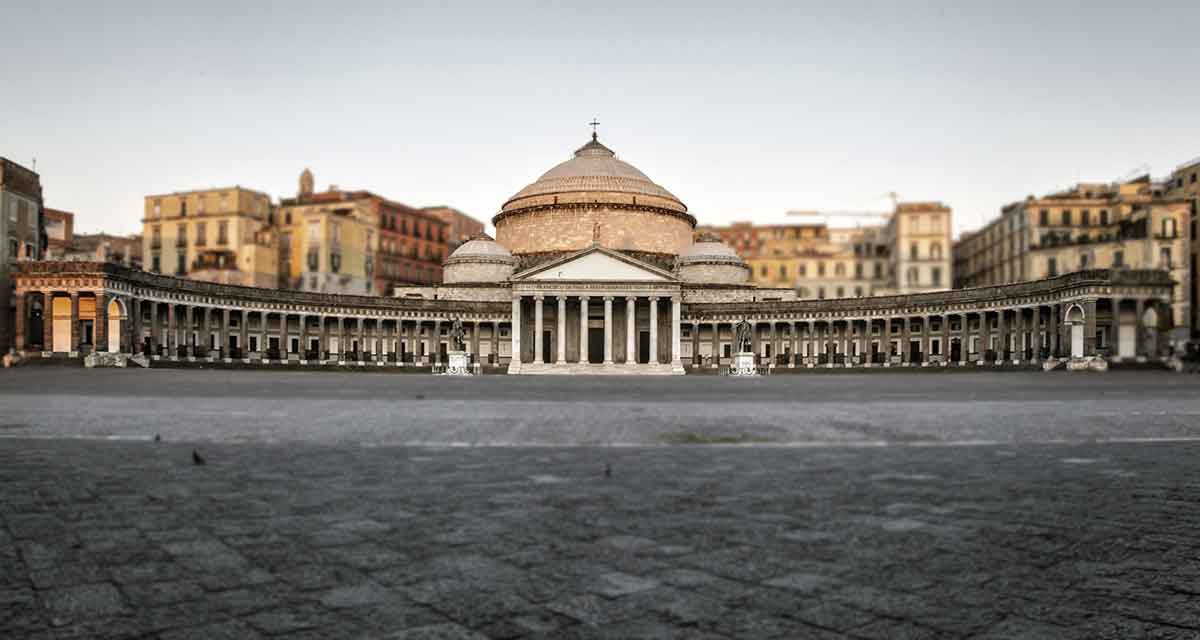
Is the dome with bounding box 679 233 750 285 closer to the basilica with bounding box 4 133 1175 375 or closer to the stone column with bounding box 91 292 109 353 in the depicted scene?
the basilica with bounding box 4 133 1175 375

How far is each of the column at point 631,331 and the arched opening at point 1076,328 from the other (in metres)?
31.6

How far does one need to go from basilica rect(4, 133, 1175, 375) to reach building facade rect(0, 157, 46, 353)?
1.82 m

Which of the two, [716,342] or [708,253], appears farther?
[708,253]

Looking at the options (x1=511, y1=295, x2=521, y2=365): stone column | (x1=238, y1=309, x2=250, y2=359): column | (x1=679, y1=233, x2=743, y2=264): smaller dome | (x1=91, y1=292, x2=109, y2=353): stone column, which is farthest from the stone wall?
(x1=91, y1=292, x2=109, y2=353): stone column

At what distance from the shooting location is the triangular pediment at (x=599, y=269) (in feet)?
247

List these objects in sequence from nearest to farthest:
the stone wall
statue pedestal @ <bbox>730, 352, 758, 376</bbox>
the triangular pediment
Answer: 1. statue pedestal @ <bbox>730, 352, 758, 376</bbox>
2. the triangular pediment
3. the stone wall

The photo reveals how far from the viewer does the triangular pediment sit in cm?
7538

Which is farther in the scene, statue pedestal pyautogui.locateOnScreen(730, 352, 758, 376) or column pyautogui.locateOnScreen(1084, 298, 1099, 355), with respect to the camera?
statue pedestal pyautogui.locateOnScreen(730, 352, 758, 376)

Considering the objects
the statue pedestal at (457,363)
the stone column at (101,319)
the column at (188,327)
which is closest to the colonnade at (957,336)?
the statue pedestal at (457,363)

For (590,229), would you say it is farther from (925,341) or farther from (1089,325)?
(1089,325)

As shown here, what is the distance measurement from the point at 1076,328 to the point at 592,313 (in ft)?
121

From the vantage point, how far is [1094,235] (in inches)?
3610

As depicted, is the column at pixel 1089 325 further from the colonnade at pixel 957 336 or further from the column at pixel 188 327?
the column at pixel 188 327

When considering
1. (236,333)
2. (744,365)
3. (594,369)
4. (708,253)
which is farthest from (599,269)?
(236,333)
